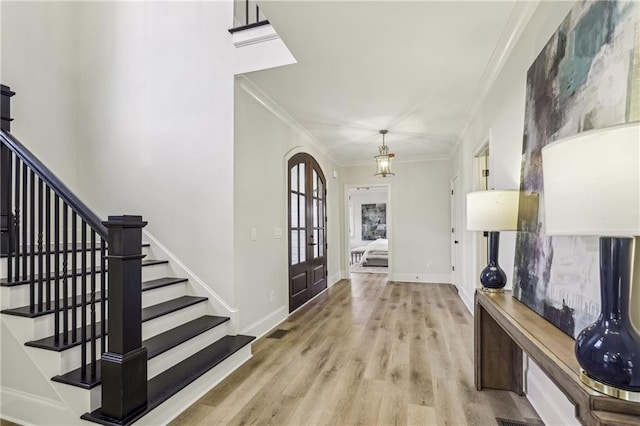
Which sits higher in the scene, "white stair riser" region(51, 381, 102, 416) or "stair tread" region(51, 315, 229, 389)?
"stair tread" region(51, 315, 229, 389)

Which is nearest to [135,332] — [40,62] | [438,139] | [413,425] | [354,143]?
[413,425]

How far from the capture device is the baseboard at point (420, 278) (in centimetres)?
623

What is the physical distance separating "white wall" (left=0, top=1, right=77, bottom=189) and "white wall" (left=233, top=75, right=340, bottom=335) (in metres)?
2.08

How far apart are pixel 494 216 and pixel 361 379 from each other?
1.51 m

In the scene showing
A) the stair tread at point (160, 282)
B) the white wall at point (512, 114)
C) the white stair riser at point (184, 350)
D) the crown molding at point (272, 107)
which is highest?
the crown molding at point (272, 107)

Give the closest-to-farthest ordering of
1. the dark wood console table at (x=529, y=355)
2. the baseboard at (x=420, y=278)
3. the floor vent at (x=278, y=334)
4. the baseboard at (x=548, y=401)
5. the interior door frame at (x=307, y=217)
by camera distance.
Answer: the dark wood console table at (x=529, y=355), the baseboard at (x=548, y=401), the floor vent at (x=278, y=334), the interior door frame at (x=307, y=217), the baseboard at (x=420, y=278)

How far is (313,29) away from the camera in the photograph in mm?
2330

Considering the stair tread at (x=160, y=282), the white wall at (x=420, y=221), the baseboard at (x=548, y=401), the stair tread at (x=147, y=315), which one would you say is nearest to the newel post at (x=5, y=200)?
the stair tread at (x=147, y=315)

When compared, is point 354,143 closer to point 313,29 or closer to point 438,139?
point 438,139

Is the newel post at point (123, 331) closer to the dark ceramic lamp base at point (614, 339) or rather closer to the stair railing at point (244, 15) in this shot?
the dark ceramic lamp base at point (614, 339)

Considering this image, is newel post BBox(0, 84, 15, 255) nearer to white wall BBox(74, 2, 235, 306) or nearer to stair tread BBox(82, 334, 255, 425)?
white wall BBox(74, 2, 235, 306)

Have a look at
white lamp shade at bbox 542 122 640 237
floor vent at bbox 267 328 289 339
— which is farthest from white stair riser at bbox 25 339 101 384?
white lamp shade at bbox 542 122 640 237

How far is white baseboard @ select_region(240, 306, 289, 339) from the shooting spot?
3.17 m

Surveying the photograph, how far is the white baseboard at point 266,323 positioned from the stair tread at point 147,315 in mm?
563
